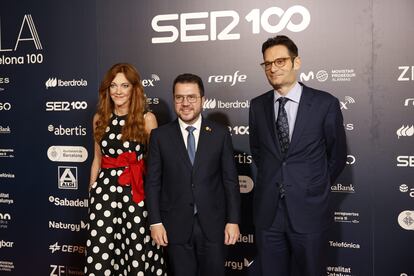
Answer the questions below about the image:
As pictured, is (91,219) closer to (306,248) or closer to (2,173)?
(306,248)

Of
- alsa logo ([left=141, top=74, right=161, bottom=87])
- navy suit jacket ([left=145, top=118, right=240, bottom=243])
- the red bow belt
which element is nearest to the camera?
navy suit jacket ([left=145, top=118, right=240, bottom=243])

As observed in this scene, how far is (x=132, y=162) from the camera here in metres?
2.69

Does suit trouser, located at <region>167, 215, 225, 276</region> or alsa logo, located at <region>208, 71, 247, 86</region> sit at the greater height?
alsa logo, located at <region>208, 71, 247, 86</region>

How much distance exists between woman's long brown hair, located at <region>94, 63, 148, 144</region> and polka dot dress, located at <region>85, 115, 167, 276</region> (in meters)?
0.05

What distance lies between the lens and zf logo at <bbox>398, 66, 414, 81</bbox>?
2.88m

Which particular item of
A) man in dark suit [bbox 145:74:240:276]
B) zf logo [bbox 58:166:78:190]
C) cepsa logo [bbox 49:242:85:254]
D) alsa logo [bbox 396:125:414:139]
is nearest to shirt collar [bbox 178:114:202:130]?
man in dark suit [bbox 145:74:240:276]

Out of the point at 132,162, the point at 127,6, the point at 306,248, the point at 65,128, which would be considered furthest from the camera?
the point at 65,128

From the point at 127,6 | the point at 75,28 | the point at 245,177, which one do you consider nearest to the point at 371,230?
the point at 245,177

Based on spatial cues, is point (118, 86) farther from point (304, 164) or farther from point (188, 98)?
point (304, 164)

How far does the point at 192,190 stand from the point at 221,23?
4.65 ft

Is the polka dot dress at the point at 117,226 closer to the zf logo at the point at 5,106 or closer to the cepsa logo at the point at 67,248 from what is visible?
the cepsa logo at the point at 67,248

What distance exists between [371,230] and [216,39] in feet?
5.79

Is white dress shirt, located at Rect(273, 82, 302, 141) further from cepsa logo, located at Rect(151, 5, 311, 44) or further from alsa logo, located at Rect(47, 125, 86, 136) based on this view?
alsa logo, located at Rect(47, 125, 86, 136)

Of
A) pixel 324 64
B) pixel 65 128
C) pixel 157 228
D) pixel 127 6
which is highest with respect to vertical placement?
pixel 127 6
